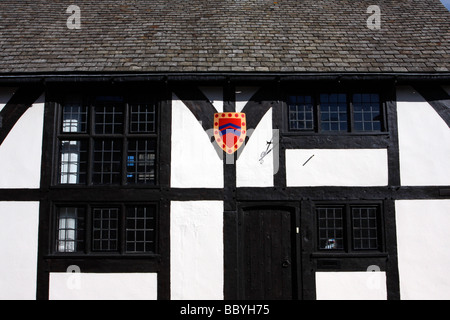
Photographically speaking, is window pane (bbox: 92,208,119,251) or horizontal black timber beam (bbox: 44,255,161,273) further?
window pane (bbox: 92,208,119,251)

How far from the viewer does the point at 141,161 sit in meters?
6.89

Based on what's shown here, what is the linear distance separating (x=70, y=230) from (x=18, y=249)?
952 millimetres

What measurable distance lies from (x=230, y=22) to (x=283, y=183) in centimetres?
425

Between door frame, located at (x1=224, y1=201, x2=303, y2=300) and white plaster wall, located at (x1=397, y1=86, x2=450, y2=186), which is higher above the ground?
white plaster wall, located at (x1=397, y1=86, x2=450, y2=186)

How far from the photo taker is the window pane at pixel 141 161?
6.86 m

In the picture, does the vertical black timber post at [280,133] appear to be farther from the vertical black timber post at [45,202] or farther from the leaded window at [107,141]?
the vertical black timber post at [45,202]

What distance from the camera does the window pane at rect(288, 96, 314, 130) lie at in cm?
695

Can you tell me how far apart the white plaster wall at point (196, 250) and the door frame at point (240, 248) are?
0.13 metres

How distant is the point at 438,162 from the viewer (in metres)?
6.65

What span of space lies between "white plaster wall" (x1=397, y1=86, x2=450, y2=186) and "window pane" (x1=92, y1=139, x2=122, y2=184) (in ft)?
18.1

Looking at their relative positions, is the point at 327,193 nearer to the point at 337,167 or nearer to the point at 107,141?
the point at 337,167

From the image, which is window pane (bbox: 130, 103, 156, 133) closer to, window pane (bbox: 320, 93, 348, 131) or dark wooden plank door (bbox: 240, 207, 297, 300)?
dark wooden plank door (bbox: 240, 207, 297, 300)

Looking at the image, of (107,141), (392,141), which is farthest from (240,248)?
(392,141)

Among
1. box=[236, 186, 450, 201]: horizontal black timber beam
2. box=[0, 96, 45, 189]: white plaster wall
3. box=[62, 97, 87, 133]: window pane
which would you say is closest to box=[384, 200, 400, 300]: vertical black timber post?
box=[236, 186, 450, 201]: horizontal black timber beam
